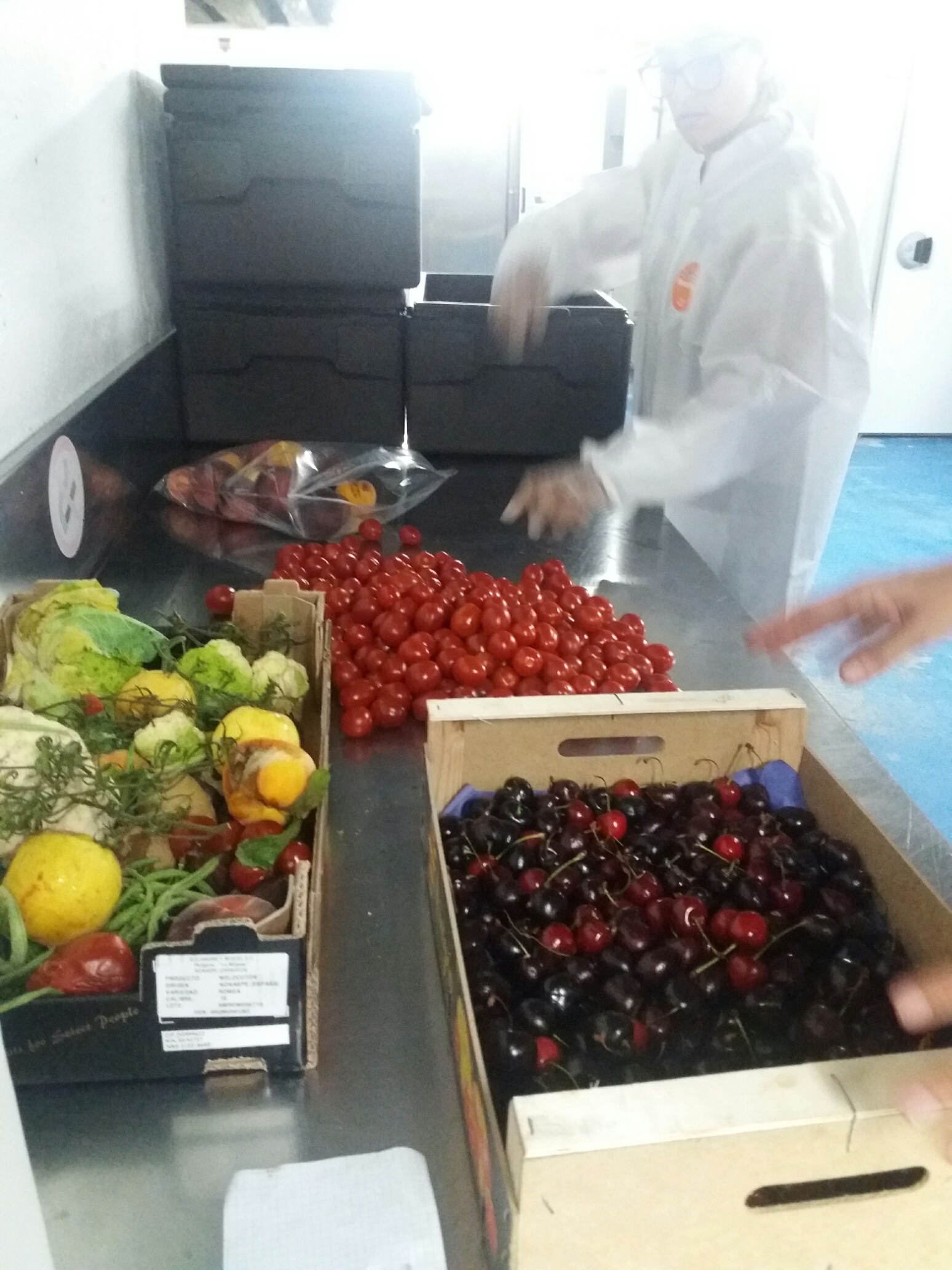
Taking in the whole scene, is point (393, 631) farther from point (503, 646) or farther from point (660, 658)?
point (660, 658)

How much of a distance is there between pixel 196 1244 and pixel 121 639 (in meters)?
0.46

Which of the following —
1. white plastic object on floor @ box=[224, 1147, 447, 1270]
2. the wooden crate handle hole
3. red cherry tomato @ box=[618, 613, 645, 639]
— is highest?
the wooden crate handle hole

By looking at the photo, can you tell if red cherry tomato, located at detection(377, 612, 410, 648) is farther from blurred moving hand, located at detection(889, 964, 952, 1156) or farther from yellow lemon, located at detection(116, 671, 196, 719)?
blurred moving hand, located at detection(889, 964, 952, 1156)

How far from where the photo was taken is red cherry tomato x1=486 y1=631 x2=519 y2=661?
1102 millimetres

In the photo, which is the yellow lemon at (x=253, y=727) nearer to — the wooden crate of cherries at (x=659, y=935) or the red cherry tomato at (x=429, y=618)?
the wooden crate of cherries at (x=659, y=935)

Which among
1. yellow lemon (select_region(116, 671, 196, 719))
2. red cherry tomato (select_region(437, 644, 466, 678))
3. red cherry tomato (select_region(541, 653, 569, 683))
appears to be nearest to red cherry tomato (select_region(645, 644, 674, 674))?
Answer: red cherry tomato (select_region(541, 653, 569, 683))

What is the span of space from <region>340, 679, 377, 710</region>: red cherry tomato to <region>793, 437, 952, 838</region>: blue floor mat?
1.47ft

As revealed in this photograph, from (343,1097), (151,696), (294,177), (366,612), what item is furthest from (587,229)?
(343,1097)

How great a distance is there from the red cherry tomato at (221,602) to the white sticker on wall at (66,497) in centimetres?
17

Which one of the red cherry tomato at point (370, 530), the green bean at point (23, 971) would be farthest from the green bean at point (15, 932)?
the red cherry tomato at point (370, 530)

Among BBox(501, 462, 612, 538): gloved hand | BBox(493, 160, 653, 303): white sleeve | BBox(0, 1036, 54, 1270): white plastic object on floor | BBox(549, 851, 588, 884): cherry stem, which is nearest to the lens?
BBox(0, 1036, 54, 1270): white plastic object on floor

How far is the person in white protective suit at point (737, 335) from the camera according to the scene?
1370 mm

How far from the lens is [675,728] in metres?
0.84

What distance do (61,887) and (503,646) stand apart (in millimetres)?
605
